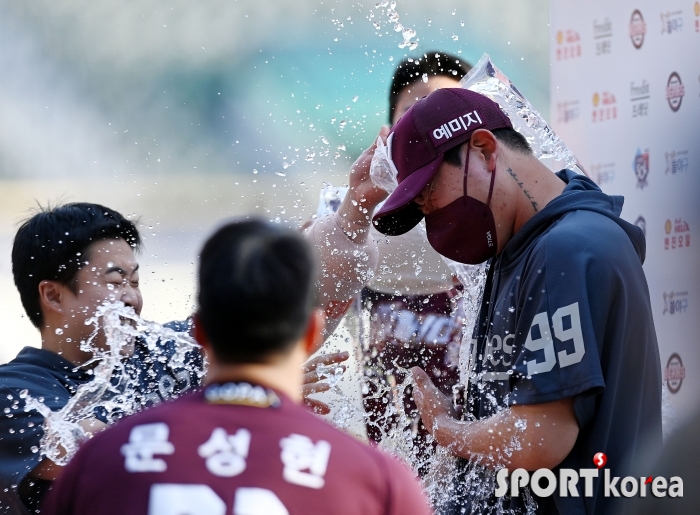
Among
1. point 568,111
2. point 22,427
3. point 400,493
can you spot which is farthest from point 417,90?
point 400,493

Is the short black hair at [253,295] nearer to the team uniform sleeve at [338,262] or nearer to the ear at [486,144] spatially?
the ear at [486,144]

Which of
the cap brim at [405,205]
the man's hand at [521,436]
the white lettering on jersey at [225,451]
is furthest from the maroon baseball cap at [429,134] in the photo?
the white lettering on jersey at [225,451]

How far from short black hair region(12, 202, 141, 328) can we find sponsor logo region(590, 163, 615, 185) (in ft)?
6.81

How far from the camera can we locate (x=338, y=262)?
8.01 ft

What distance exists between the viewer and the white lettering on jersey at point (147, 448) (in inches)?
45.7

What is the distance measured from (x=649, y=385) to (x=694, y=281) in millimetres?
1696

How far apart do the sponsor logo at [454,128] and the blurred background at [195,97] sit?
6.01 ft

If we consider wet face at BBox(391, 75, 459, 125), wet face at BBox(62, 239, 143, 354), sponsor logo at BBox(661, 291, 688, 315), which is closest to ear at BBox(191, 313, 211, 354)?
wet face at BBox(62, 239, 143, 354)

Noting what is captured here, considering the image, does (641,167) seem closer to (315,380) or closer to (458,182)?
(458,182)

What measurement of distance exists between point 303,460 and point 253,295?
231mm

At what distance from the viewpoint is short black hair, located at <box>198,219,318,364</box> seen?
1.24 meters

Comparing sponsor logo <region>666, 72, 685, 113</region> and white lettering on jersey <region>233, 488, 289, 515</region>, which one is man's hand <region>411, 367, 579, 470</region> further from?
sponsor logo <region>666, 72, 685, 113</region>

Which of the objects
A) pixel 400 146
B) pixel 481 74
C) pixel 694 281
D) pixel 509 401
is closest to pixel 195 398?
pixel 509 401

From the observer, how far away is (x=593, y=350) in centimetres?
178
